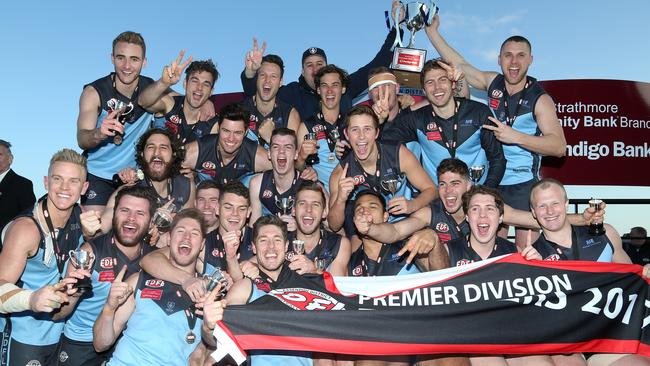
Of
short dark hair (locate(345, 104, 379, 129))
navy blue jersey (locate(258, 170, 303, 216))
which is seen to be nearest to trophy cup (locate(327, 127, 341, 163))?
navy blue jersey (locate(258, 170, 303, 216))

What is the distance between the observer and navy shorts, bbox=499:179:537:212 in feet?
26.9

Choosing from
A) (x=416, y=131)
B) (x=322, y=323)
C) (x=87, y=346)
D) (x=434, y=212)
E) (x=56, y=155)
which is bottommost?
(x=87, y=346)

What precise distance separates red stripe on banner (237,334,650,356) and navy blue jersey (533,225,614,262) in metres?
0.95

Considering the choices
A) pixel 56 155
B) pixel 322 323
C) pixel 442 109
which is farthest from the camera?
pixel 442 109

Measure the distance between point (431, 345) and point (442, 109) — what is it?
3.51m

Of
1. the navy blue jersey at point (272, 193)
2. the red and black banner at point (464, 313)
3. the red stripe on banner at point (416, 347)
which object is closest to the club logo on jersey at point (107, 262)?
the red and black banner at point (464, 313)

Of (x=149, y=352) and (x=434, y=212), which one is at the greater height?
(x=434, y=212)

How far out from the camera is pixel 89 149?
836 centimetres

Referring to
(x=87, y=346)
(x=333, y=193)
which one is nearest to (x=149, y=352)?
(x=87, y=346)

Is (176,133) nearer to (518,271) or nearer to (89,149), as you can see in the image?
(89,149)

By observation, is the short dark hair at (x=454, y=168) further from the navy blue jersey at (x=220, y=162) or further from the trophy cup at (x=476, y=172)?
the navy blue jersey at (x=220, y=162)

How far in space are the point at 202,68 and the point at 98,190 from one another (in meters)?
2.10

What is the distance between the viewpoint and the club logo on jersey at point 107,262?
654 centimetres

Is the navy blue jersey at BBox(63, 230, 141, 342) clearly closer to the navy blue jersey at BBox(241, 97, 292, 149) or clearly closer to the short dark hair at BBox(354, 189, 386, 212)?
the short dark hair at BBox(354, 189, 386, 212)
